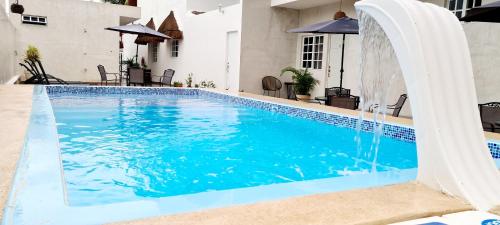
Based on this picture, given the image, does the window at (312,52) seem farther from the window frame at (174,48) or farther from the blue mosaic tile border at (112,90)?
the window frame at (174,48)

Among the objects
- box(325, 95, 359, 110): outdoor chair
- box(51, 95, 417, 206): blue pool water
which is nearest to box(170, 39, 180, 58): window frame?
box(51, 95, 417, 206): blue pool water

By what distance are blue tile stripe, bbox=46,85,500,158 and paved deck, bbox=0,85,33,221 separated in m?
4.27

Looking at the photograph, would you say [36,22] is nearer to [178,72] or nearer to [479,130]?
[178,72]

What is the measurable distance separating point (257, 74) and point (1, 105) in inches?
324

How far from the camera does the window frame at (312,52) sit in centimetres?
1162

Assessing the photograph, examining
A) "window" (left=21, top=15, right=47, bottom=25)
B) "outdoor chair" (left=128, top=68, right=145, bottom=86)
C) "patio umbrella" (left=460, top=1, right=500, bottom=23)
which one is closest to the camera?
"patio umbrella" (left=460, top=1, right=500, bottom=23)

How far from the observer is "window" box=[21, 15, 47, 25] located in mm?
14875

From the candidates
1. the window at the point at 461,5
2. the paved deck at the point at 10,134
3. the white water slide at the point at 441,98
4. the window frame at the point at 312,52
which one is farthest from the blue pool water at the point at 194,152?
the window frame at the point at 312,52

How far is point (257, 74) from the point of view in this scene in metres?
12.7

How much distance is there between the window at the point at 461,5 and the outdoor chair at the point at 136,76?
29.6 ft

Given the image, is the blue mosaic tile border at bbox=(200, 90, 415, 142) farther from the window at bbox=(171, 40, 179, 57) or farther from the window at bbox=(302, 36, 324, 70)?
the window at bbox=(171, 40, 179, 57)

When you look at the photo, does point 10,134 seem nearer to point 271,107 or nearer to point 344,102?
point 271,107

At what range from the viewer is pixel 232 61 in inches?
510

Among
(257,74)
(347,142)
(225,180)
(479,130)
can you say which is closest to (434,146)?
(479,130)
